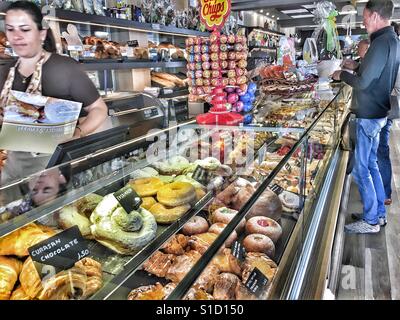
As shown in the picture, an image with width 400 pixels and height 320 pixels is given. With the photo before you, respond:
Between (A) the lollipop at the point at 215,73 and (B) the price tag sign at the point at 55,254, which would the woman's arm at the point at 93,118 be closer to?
(A) the lollipop at the point at 215,73

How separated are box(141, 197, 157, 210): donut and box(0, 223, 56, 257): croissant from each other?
14.4 inches

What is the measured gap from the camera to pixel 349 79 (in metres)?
2.90

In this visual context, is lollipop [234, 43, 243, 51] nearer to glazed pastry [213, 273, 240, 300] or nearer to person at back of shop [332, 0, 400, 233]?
person at back of shop [332, 0, 400, 233]

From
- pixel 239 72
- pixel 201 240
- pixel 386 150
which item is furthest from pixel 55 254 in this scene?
pixel 386 150

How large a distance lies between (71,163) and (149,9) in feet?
11.6

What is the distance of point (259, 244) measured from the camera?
1446 millimetres

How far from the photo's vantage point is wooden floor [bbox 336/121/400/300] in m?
2.26

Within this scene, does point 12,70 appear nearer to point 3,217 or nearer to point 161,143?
point 161,143

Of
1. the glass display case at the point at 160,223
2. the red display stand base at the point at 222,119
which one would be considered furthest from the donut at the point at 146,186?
the red display stand base at the point at 222,119

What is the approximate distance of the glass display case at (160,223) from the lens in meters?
0.97

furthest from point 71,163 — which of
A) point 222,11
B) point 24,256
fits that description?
point 222,11

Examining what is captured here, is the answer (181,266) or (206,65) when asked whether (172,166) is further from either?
(206,65)

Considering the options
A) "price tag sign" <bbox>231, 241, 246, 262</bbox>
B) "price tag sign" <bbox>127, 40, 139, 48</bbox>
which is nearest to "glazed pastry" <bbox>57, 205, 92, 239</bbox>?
"price tag sign" <bbox>231, 241, 246, 262</bbox>

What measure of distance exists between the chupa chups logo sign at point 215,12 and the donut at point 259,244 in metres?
1.62
